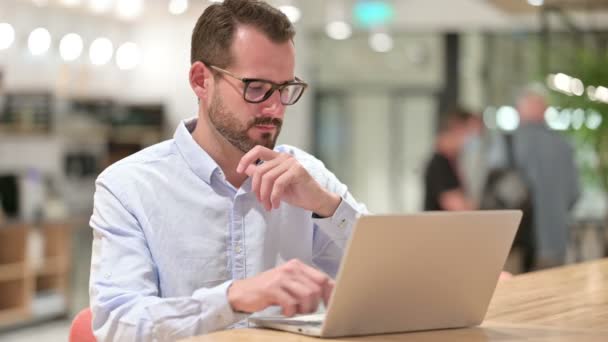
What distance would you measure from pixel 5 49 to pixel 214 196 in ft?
23.1

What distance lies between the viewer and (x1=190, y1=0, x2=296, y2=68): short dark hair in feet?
6.74

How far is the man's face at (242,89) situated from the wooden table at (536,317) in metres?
0.55

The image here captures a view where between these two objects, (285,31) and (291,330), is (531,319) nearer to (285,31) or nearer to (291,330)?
(291,330)

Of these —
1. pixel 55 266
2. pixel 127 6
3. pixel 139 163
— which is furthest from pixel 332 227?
pixel 127 6

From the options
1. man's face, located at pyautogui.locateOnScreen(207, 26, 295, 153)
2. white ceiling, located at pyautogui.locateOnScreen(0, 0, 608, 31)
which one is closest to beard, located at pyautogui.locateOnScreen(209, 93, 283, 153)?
man's face, located at pyautogui.locateOnScreen(207, 26, 295, 153)

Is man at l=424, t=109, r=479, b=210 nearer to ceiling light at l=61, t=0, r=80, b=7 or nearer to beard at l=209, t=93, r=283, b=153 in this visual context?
ceiling light at l=61, t=0, r=80, b=7

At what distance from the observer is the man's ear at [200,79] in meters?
2.12

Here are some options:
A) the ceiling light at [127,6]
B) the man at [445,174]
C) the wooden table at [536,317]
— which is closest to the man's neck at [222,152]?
the wooden table at [536,317]

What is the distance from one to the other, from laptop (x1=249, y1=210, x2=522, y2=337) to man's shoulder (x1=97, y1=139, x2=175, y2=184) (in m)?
0.53

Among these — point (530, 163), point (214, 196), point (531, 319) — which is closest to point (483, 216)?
point (531, 319)

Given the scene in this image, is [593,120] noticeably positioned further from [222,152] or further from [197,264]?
[197,264]

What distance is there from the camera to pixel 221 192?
6.74 feet

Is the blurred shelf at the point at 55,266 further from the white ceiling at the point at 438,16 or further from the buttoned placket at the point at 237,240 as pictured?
the buttoned placket at the point at 237,240

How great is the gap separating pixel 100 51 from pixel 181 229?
799cm
